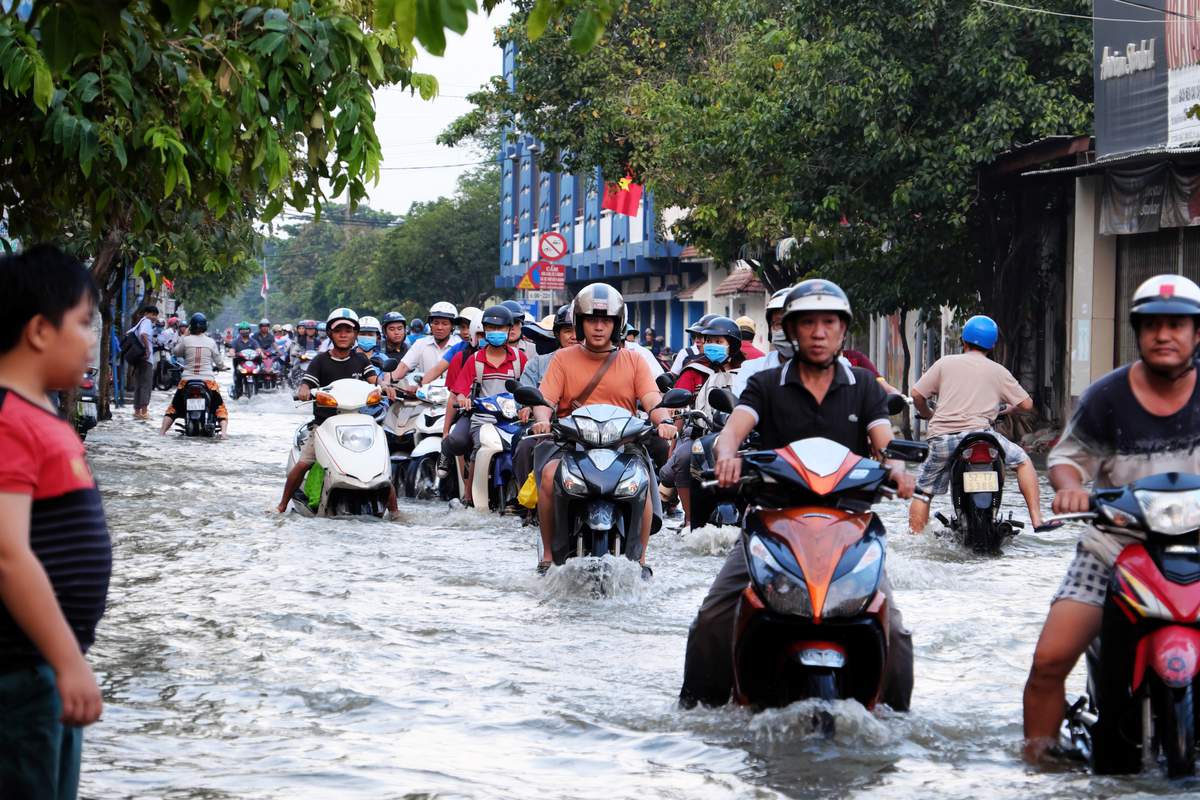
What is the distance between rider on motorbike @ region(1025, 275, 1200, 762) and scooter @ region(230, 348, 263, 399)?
36.1m

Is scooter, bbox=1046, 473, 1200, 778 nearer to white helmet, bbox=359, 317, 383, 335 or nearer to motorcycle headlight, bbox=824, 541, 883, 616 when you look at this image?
motorcycle headlight, bbox=824, 541, 883, 616

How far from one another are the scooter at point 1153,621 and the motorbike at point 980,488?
20.9 ft

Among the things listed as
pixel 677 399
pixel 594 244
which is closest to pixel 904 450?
pixel 677 399

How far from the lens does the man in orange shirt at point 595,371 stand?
9.91 metres

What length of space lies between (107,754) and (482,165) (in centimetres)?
8564

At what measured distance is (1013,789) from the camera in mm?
5551

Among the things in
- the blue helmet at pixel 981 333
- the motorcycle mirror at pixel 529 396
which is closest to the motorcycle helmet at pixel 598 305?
the motorcycle mirror at pixel 529 396

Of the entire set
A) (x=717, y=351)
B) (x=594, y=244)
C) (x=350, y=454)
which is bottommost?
(x=350, y=454)

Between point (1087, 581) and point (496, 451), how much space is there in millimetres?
9070

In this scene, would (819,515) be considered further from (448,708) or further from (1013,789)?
(448,708)

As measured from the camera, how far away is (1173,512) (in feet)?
16.5

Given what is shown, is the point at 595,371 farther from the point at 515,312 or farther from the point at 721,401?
the point at 515,312

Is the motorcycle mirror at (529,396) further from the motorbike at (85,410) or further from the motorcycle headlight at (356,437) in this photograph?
the motorbike at (85,410)

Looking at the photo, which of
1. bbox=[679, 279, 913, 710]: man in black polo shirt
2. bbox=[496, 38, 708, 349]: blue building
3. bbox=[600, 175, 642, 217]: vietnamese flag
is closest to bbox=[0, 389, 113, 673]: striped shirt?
bbox=[679, 279, 913, 710]: man in black polo shirt
